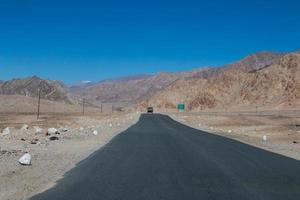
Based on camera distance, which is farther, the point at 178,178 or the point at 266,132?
the point at 266,132

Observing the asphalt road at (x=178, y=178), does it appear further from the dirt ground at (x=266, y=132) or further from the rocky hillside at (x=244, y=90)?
the rocky hillside at (x=244, y=90)

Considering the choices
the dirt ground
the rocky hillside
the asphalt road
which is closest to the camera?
the asphalt road

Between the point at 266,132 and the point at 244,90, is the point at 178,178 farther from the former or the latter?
the point at 244,90

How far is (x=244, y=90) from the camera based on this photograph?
16512cm

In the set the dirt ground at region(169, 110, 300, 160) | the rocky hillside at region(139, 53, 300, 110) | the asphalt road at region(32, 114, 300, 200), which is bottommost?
the asphalt road at region(32, 114, 300, 200)

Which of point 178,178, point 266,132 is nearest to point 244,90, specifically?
point 266,132

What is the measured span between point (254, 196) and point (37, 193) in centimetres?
467

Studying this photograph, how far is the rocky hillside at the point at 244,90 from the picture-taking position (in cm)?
14675

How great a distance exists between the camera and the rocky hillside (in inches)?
5778

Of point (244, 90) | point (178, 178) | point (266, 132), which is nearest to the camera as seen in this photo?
point (178, 178)

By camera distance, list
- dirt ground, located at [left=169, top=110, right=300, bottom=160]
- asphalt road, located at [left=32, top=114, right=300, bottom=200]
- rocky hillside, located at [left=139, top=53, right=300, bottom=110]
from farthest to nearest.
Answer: rocky hillside, located at [left=139, top=53, right=300, bottom=110] < dirt ground, located at [left=169, top=110, right=300, bottom=160] < asphalt road, located at [left=32, top=114, right=300, bottom=200]

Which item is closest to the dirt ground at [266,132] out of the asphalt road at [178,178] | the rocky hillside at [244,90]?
the asphalt road at [178,178]

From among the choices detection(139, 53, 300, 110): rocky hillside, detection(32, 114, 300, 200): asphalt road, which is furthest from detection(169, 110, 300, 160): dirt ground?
detection(139, 53, 300, 110): rocky hillside

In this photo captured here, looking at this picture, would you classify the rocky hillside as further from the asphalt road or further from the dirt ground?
the asphalt road
